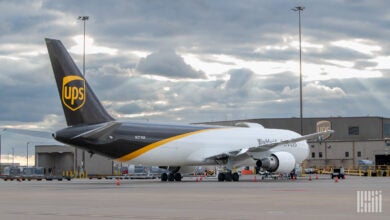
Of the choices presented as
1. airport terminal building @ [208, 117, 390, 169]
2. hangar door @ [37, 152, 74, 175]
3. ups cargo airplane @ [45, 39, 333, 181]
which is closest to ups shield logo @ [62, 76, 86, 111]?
ups cargo airplane @ [45, 39, 333, 181]

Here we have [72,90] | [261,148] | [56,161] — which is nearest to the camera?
[72,90]

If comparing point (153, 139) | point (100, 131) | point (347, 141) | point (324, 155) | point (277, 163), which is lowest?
point (277, 163)

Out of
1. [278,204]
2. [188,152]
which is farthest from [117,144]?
[278,204]

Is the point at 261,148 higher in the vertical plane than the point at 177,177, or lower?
higher

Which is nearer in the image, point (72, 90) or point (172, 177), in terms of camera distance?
point (72, 90)

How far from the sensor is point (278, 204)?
23094 mm

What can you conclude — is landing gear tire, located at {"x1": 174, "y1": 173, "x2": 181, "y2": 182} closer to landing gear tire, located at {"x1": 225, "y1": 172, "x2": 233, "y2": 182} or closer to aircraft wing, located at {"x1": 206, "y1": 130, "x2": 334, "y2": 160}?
aircraft wing, located at {"x1": 206, "y1": 130, "x2": 334, "y2": 160}

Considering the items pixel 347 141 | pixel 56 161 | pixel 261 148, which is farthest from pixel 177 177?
pixel 56 161

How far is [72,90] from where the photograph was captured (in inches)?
1837

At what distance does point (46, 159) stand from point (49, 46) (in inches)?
2316

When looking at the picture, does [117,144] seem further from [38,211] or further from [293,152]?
[38,211]

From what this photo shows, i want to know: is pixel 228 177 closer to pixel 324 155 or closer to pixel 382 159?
pixel 324 155

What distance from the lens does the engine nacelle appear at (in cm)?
5359

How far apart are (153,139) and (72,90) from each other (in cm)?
760
